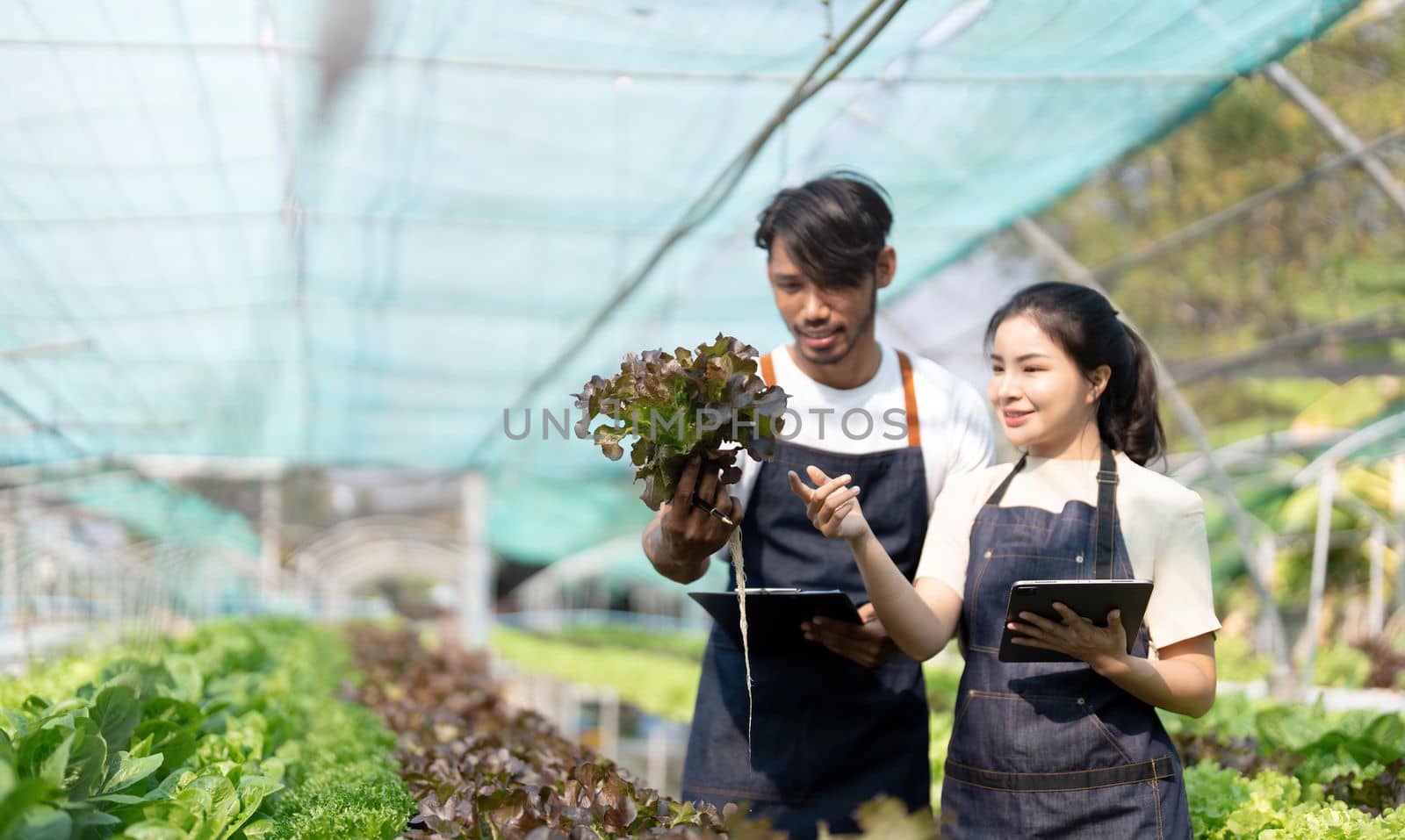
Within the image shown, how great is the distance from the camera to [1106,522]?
7.16 feet

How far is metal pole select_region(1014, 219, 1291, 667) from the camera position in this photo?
6352mm

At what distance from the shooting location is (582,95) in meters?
5.02

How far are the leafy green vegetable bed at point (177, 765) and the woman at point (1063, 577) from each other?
1057 millimetres

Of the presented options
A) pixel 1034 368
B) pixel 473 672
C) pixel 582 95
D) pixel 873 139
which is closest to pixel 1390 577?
pixel 473 672

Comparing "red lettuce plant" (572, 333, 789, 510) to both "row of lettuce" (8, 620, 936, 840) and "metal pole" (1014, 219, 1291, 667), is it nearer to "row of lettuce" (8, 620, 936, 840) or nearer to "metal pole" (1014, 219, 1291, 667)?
"row of lettuce" (8, 620, 936, 840)

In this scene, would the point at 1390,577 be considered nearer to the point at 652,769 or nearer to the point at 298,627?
the point at 652,769

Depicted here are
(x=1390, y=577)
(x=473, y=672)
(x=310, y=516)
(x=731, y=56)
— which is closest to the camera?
(x=731, y=56)

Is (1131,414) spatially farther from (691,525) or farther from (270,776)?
(270,776)

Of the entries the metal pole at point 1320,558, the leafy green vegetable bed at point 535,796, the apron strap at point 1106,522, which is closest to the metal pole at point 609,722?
the metal pole at point 1320,558

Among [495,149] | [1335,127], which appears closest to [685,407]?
[495,149]

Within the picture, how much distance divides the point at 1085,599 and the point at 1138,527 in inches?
12.1

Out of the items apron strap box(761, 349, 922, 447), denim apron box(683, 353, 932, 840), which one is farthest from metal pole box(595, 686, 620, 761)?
apron strap box(761, 349, 922, 447)

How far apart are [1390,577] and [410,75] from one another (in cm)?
1477

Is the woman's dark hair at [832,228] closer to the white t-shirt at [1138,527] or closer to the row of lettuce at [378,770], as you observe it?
the white t-shirt at [1138,527]
